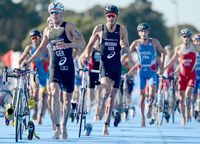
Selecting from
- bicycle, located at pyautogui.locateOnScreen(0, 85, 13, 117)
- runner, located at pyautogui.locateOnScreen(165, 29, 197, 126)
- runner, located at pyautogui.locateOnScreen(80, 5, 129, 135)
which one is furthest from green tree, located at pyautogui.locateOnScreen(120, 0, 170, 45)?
runner, located at pyautogui.locateOnScreen(80, 5, 129, 135)

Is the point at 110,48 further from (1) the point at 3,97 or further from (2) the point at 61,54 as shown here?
(1) the point at 3,97

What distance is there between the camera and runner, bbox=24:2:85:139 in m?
16.2

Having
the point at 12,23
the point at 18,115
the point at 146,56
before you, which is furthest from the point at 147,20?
the point at 18,115

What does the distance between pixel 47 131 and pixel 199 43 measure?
20.2 ft

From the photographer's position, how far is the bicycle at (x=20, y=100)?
1570cm

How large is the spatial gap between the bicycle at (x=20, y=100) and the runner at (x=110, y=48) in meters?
2.02

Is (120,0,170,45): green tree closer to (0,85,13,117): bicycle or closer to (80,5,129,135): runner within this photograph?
(0,85,13,117): bicycle

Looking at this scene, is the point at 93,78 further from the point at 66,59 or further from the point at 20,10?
the point at 20,10

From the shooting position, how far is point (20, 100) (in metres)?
15.8

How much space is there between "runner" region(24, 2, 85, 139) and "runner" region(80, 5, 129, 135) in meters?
1.63

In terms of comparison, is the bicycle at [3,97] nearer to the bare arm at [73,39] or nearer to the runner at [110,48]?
the runner at [110,48]

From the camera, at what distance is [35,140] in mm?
16422

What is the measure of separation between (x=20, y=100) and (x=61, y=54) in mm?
1136

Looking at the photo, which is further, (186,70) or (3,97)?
(3,97)
